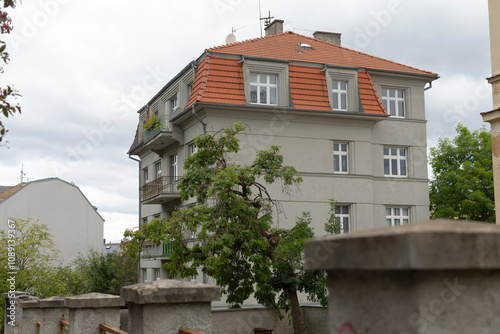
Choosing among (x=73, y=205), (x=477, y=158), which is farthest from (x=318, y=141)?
(x=73, y=205)

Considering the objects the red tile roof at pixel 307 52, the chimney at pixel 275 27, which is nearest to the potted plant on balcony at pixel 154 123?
the red tile roof at pixel 307 52

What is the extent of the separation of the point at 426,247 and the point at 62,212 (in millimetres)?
52364

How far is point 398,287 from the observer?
158 cm

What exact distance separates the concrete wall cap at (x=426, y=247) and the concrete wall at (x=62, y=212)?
5032 cm

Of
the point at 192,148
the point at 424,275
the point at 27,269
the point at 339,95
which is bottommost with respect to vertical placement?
the point at 27,269

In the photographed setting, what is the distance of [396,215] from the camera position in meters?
28.6

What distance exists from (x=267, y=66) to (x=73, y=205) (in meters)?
30.7

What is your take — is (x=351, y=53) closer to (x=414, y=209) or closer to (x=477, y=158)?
(x=414, y=209)

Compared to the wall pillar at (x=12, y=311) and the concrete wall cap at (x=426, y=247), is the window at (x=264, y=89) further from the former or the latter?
the concrete wall cap at (x=426, y=247)

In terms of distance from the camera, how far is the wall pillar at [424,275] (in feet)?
4.70

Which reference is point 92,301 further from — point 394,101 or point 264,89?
point 394,101

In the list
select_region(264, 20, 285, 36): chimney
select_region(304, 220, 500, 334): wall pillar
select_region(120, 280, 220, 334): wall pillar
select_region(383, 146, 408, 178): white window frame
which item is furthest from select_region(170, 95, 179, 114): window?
select_region(304, 220, 500, 334): wall pillar

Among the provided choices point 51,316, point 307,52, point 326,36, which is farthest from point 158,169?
point 51,316

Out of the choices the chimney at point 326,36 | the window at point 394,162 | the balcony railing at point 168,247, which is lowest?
the balcony railing at point 168,247
